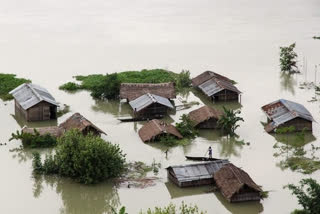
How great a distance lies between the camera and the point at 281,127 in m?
24.6

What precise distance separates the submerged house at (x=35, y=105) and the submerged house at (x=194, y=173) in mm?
8190

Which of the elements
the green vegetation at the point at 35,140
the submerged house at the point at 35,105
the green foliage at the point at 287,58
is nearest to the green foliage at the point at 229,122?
the green vegetation at the point at 35,140

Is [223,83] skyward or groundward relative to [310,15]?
groundward

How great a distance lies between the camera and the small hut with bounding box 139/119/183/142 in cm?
2361

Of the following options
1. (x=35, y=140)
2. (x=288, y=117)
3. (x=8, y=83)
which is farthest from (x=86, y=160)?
(x=8, y=83)

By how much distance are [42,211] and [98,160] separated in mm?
2596

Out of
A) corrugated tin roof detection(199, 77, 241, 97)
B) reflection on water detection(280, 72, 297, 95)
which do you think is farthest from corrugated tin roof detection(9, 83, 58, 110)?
reflection on water detection(280, 72, 297, 95)

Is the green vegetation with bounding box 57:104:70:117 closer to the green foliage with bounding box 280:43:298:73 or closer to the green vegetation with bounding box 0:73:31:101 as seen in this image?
the green vegetation with bounding box 0:73:31:101

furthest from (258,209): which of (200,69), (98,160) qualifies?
(200,69)

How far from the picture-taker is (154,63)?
36.0 m

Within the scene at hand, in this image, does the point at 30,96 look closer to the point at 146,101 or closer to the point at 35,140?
the point at 35,140

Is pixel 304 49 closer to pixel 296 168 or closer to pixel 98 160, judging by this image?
pixel 296 168

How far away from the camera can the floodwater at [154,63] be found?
64.1 ft

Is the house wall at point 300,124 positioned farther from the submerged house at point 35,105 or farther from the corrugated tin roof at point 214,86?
the submerged house at point 35,105
